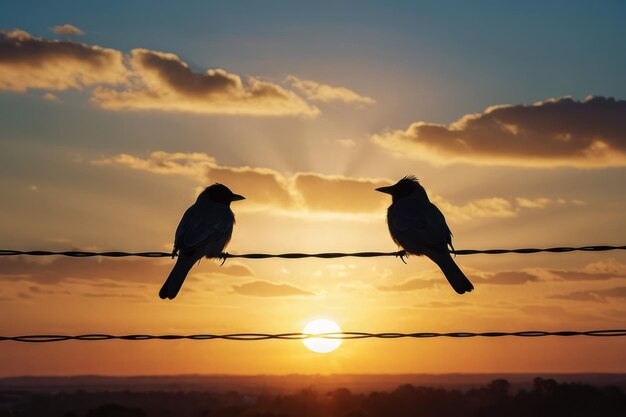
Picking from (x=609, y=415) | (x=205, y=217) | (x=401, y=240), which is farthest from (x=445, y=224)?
(x=609, y=415)

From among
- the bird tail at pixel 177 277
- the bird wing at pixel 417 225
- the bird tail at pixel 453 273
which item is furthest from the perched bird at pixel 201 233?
the bird tail at pixel 453 273

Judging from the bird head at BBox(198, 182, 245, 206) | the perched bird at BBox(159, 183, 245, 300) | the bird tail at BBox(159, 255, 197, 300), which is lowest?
the bird tail at BBox(159, 255, 197, 300)

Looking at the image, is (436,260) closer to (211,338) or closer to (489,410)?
(211,338)

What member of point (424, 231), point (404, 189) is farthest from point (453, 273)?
point (404, 189)

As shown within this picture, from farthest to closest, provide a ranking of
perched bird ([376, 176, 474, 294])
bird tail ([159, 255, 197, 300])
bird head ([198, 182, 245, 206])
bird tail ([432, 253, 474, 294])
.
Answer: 1. bird head ([198, 182, 245, 206])
2. perched bird ([376, 176, 474, 294])
3. bird tail ([432, 253, 474, 294])
4. bird tail ([159, 255, 197, 300])

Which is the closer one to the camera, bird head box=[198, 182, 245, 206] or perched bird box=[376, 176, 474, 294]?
perched bird box=[376, 176, 474, 294]

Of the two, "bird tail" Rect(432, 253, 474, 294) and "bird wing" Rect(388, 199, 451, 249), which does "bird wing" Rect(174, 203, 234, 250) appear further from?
"bird tail" Rect(432, 253, 474, 294)

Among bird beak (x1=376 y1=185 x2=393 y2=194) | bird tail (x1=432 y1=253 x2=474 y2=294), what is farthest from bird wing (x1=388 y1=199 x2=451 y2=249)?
bird beak (x1=376 y1=185 x2=393 y2=194)
